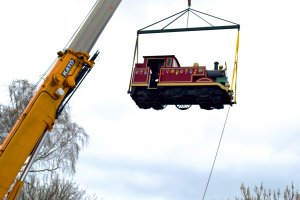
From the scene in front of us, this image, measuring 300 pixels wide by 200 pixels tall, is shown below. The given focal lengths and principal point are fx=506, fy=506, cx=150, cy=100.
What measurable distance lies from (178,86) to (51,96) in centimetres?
529

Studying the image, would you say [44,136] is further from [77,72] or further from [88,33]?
[88,33]

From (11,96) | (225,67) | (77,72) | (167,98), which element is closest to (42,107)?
(77,72)

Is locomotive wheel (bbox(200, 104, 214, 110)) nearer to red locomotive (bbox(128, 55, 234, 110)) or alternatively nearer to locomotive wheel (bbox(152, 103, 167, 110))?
red locomotive (bbox(128, 55, 234, 110))

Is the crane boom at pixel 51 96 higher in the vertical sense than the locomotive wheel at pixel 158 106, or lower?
lower

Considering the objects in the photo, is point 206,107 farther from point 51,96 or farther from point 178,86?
point 51,96

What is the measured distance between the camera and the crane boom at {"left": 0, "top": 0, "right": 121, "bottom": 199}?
787 cm

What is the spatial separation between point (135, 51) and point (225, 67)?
274 centimetres

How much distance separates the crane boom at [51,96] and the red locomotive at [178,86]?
372 cm

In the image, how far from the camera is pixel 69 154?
23.6 meters

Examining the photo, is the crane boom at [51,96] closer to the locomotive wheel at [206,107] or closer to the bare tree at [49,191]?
the locomotive wheel at [206,107]

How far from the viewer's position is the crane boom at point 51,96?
25.8ft

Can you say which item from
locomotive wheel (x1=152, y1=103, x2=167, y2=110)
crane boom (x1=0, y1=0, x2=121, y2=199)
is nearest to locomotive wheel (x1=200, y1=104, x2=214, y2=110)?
locomotive wheel (x1=152, y1=103, x2=167, y2=110)

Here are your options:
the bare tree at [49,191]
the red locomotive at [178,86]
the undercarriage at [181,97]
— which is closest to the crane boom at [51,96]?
the red locomotive at [178,86]

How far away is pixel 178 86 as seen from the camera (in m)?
13.1
